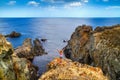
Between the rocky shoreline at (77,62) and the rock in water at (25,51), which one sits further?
the rock in water at (25,51)

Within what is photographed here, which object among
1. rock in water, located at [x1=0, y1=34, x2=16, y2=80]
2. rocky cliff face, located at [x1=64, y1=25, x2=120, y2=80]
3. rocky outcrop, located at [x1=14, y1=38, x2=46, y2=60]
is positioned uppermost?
rock in water, located at [x1=0, y1=34, x2=16, y2=80]

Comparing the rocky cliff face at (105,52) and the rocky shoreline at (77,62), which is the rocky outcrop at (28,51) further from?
the rocky cliff face at (105,52)

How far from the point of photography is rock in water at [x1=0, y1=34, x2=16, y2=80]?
3665 cm

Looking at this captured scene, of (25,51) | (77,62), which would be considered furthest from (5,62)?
(25,51)

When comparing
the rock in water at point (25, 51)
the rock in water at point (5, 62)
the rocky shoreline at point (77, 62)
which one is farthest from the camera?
the rock in water at point (25, 51)

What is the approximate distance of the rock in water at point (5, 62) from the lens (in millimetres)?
36647

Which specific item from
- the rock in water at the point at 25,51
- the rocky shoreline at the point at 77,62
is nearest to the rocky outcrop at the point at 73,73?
the rocky shoreline at the point at 77,62

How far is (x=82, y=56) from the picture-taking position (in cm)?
7862

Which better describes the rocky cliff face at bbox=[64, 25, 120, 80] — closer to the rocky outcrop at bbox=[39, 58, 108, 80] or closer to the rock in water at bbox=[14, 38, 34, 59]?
the rock in water at bbox=[14, 38, 34, 59]

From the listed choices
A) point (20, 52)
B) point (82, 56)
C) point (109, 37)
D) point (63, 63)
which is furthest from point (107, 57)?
point (20, 52)

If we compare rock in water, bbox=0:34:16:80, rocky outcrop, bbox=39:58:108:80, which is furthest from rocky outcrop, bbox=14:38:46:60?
rocky outcrop, bbox=39:58:108:80

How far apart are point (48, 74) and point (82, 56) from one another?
50862 millimetres

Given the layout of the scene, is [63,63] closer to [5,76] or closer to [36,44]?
[5,76]

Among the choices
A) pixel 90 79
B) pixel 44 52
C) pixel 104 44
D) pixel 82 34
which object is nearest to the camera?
pixel 90 79
